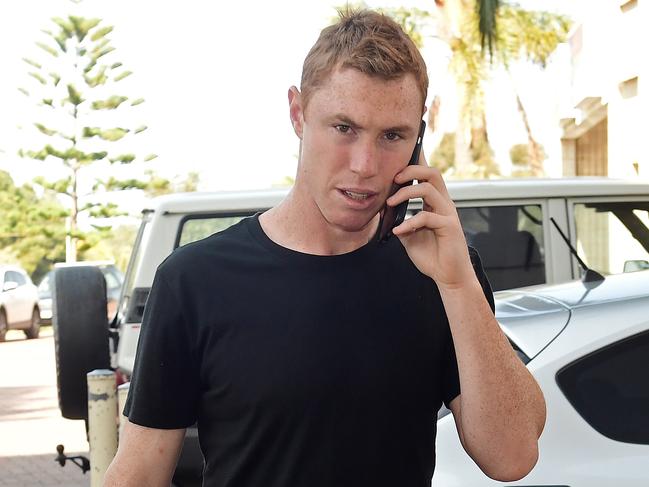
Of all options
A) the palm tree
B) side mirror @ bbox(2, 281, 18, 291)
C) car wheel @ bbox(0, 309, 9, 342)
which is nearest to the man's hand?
the palm tree

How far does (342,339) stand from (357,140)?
333 mm

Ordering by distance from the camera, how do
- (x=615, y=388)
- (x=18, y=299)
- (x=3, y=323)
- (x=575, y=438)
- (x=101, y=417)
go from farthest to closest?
(x=18, y=299)
(x=3, y=323)
(x=101, y=417)
(x=615, y=388)
(x=575, y=438)

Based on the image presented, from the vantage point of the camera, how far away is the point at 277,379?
6.19ft

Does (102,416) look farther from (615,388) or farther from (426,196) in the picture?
(426,196)

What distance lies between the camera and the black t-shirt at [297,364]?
74.0 inches

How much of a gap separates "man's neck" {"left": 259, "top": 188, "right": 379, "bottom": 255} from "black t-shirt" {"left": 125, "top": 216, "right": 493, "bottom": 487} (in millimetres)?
28

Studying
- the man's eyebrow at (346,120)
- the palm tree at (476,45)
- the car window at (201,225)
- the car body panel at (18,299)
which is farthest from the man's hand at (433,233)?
the car body panel at (18,299)

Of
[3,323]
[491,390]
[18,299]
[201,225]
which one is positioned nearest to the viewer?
[491,390]

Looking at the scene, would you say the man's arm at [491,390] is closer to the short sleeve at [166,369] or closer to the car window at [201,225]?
the short sleeve at [166,369]

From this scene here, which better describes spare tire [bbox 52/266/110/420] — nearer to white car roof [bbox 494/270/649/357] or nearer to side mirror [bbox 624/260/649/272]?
side mirror [bbox 624/260/649/272]

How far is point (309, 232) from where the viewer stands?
2.01 m

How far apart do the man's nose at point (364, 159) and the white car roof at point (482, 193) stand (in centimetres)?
423

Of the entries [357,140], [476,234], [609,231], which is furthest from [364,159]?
[609,231]

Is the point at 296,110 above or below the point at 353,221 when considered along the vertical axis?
above
